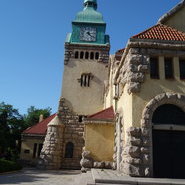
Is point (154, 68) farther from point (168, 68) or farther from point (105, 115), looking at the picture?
point (105, 115)

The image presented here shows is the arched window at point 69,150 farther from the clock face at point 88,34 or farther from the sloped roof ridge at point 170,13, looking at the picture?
the sloped roof ridge at point 170,13

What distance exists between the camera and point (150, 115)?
34.1 feet

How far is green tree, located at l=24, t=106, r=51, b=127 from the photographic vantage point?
50881 mm

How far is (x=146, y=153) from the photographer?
973cm

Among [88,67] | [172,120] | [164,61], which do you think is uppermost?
[88,67]

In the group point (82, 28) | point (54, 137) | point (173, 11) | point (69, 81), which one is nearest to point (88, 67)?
point (69, 81)

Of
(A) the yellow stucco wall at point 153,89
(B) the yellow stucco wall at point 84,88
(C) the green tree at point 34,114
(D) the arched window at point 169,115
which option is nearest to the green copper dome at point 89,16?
(B) the yellow stucco wall at point 84,88

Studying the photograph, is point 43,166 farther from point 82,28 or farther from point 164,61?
point 82,28

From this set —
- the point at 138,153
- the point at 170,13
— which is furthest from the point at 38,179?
the point at 170,13

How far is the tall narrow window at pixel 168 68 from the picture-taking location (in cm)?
1130

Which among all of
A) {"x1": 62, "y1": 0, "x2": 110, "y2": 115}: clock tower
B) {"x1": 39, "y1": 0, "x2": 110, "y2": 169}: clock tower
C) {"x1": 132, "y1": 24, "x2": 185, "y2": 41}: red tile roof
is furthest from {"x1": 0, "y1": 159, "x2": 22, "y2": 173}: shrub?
{"x1": 132, "y1": 24, "x2": 185, "y2": 41}: red tile roof

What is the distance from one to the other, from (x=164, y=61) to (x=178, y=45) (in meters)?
1.12

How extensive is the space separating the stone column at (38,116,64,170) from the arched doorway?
1405 centimetres

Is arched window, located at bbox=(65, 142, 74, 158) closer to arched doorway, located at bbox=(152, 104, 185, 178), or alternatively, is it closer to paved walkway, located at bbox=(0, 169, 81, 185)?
paved walkway, located at bbox=(0, 169, 81, 185)
